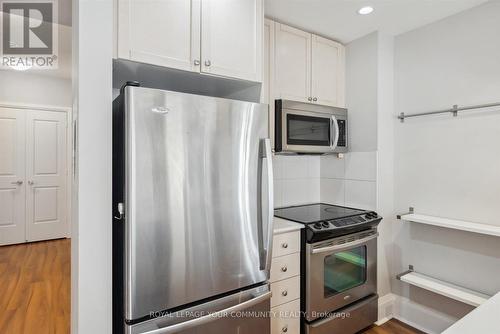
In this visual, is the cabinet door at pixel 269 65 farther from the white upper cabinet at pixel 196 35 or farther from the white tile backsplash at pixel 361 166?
the white tile backsplash at pixel 361 166

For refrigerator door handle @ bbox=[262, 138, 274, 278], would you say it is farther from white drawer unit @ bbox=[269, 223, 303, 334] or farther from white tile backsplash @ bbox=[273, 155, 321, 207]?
white tile backsplash @ bbox=[273, 155, 321, 207]

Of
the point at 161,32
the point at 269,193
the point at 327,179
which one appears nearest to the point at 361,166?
→ the point at 327,179

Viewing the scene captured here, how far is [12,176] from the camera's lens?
4316 millimetres

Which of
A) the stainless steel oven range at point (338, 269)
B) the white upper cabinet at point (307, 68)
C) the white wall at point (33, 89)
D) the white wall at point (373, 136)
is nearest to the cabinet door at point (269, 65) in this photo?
the white upper cabinet at point (307, 68)

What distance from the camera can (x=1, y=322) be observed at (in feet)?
7.79

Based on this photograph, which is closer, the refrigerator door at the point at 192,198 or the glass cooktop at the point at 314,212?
Result: the refrigerator door at the point at 192,198

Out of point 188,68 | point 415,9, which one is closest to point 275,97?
point 188,68

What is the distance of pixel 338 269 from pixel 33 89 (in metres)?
5.16

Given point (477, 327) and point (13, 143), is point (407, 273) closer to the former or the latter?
point (477, 327)

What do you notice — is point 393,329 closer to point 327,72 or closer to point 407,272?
point 407,272

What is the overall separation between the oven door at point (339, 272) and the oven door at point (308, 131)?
74 cm

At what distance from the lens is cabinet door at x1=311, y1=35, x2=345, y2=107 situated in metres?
2.40

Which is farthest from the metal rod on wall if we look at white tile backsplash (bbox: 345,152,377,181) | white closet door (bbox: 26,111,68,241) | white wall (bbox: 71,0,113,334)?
white closet door (bbox: 26,111,68,241)

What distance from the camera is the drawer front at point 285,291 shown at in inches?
72.7
